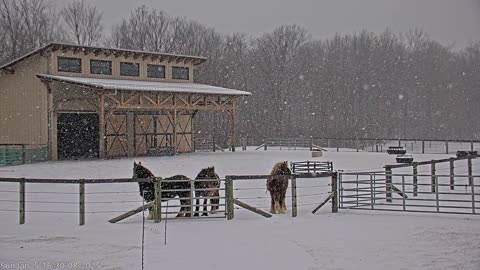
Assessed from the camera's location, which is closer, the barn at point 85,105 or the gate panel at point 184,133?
the barn at point 85,105

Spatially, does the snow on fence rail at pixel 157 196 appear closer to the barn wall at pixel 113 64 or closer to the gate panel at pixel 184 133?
the barn wall at pixel 113 64

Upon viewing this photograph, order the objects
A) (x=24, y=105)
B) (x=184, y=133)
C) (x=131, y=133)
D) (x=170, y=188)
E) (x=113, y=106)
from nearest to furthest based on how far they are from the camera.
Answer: (x=170, y=188)
(x=113, y=106)
(x=24, y=105)
(x=131, y=133)
(x=184, y=133)

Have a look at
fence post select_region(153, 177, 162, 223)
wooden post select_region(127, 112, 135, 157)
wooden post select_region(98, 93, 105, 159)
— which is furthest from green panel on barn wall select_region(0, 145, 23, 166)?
fence post select_region(153, 177, 162, 223)

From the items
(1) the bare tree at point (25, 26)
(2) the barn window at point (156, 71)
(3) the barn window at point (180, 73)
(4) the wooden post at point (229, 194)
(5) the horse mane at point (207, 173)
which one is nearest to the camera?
(4) the wooden post at point (229, 194)

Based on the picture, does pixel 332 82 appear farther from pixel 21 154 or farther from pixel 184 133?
pixel 21 154

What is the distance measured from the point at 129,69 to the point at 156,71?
80.3 inches

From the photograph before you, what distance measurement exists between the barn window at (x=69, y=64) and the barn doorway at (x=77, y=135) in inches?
92.6

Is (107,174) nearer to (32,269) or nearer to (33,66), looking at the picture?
(33,66)

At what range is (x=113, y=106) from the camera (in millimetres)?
27047

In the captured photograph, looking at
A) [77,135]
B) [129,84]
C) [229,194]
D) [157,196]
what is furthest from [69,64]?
[229,194]

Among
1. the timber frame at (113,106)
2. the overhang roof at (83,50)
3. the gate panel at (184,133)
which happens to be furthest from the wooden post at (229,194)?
the gate panel at (184,133)

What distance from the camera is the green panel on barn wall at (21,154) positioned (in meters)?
25.1

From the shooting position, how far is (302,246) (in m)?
8.38

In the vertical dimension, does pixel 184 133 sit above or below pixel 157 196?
above
